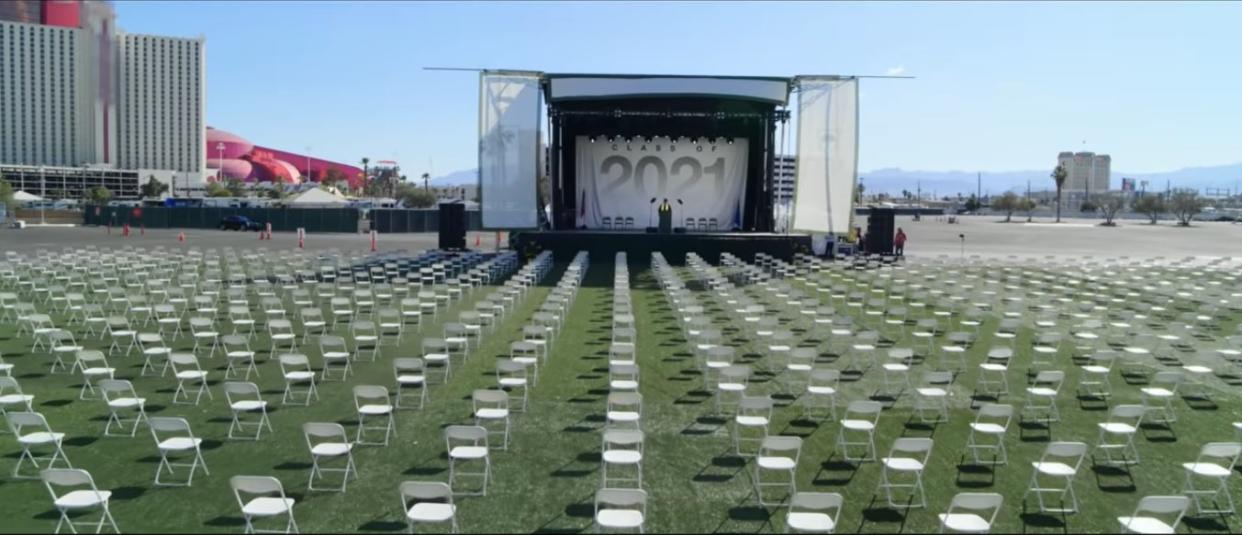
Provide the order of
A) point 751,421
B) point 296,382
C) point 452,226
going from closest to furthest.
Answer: point 751,421
point 296,382
point 452,226

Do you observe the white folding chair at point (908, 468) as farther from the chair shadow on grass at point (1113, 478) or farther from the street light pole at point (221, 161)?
the street light pole at point (221, 161)

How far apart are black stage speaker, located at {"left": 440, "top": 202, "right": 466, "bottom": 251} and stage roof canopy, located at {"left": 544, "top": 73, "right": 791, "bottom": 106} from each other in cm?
627

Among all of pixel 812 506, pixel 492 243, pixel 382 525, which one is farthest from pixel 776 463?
pixel 492 243

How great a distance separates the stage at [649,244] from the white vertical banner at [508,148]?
1.09 meters

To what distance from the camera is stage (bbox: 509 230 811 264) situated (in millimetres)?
31719

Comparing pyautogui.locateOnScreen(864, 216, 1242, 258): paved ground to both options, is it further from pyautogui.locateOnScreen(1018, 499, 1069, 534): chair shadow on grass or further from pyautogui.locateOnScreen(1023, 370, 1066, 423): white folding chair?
pyautogui.locateOnScreen(1018, 499, 1069, 534): chair shadow on grass

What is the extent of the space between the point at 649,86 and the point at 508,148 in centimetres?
518

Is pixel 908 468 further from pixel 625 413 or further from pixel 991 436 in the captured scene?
pixel 991 436

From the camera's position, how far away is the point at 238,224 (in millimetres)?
52625

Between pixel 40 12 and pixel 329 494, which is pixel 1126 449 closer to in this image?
pixel 329 494

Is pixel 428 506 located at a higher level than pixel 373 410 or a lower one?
lower

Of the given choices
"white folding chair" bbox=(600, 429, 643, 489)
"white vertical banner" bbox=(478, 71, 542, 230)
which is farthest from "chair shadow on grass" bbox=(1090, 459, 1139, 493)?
"white vertical banner" bbox=(478, 71, 542, 230)

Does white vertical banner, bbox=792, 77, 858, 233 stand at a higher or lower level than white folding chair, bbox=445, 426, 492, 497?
higher

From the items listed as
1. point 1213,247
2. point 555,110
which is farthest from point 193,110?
point 1213,247
